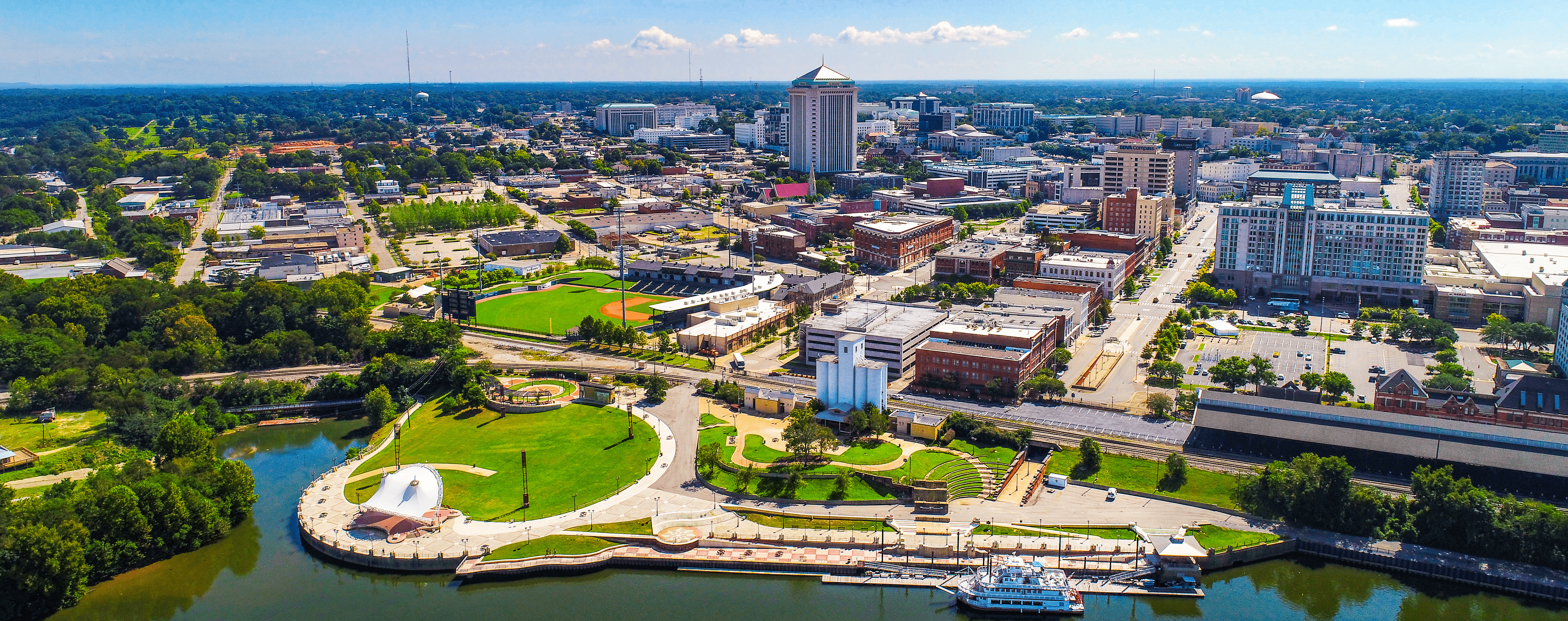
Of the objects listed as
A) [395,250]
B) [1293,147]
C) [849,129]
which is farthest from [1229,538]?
[1293,147]

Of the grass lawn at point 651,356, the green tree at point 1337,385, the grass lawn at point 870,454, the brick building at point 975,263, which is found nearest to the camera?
the grass lawn at point 870,454

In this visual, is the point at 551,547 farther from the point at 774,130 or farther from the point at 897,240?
the point at 774,130

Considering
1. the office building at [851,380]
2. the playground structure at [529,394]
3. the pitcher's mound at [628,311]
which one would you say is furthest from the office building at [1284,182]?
the playground structure at [529,394]

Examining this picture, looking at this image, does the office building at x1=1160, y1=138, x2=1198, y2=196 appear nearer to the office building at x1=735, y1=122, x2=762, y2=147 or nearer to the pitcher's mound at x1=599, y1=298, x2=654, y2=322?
the pitcher's mound at x1=599, y1=298, x2=654, y2=322

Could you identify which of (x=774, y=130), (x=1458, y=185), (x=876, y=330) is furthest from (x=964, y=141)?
(x=876, y=330)

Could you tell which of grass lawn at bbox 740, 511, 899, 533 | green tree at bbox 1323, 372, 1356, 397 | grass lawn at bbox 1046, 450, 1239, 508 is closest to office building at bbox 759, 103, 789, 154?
green tree at bbox 1323, 372, 1356, 397

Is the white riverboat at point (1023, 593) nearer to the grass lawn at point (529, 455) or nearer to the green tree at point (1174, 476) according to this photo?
the green tree at point (1174, 476)
